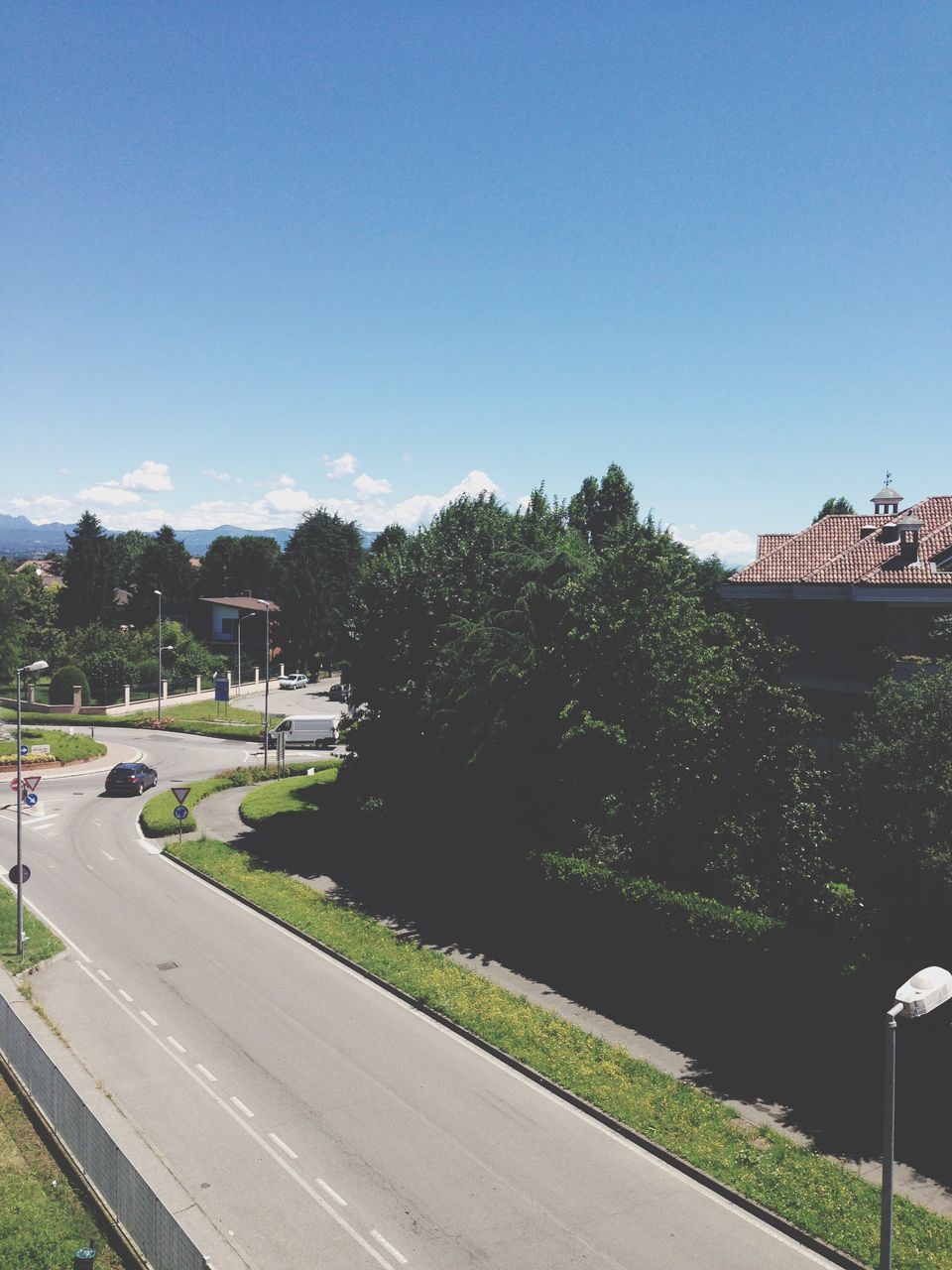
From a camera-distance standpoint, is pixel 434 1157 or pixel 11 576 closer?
pixel 434 1157

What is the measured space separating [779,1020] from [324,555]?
3198 inches

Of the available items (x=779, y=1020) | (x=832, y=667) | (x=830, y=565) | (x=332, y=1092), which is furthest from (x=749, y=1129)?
(x=830, y=565)

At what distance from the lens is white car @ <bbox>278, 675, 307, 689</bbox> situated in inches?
3085

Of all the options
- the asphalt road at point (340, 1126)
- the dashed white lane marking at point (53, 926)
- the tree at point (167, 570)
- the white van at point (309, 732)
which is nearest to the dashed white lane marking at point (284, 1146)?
the asphalt road at point (340, 1126)

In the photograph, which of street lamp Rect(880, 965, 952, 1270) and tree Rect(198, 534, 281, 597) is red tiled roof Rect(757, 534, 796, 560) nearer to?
street lamp Rect(880, 965, 952, 1270)

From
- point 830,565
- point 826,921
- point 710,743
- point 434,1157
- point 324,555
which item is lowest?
point 434,1157

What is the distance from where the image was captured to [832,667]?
3059 centimetres

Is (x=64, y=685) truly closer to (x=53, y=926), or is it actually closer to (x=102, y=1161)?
(x=53, y=926)

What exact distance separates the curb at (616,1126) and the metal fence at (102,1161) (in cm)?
748

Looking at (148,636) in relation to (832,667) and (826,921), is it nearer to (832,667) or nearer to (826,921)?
(832,667)

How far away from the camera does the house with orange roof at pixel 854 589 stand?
2891 cm

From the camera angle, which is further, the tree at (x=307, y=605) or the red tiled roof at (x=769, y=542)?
the tree at (x=307, y=605)

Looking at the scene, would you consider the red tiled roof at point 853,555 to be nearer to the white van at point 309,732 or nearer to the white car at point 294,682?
the white van at point 309,732

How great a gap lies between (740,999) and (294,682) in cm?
6364
